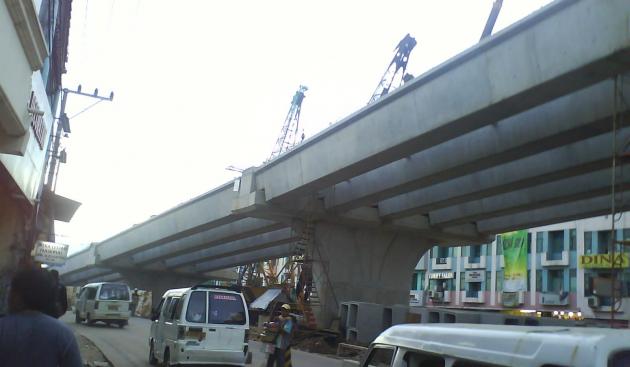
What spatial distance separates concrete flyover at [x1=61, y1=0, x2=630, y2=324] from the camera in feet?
38.7

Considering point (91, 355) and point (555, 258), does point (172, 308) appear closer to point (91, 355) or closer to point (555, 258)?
point (91, 355)

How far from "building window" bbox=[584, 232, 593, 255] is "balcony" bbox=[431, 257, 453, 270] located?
1713cm

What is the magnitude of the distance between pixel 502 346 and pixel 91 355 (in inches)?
610

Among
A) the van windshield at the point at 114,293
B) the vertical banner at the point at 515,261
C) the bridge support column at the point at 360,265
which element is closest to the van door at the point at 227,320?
the bridge support column at the point at 360,265

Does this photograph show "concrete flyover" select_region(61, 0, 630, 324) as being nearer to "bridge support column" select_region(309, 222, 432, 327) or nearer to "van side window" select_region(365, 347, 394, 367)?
"bridge support column" select_region(309, 222, 432, 327)

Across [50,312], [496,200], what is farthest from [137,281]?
[50,312]

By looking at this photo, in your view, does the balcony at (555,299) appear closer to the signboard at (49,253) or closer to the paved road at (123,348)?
the paved road at (123,348)

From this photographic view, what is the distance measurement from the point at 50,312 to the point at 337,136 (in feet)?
54.9

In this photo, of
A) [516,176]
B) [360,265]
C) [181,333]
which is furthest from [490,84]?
[360,265]

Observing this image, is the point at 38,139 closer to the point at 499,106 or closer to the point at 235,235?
the point at 499,106

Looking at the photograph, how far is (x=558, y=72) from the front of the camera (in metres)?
11.5

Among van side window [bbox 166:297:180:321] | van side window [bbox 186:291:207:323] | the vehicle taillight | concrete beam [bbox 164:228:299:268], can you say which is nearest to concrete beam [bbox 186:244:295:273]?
concrete beam [bbox 164:228:299:268]

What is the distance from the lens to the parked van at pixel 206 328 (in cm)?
1255

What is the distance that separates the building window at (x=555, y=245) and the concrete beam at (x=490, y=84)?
3612 centimetres
